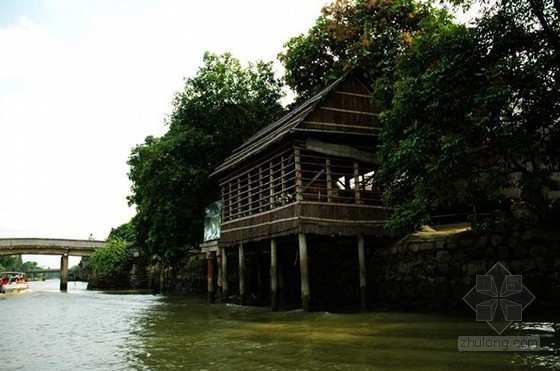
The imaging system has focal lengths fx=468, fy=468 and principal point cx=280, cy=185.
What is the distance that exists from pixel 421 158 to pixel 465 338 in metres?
4.53

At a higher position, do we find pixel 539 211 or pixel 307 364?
pixel 539 211

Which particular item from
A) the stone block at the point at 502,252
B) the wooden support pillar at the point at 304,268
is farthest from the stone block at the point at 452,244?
the wooden support pillar at the point at 304,268

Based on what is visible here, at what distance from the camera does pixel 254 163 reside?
18500mm

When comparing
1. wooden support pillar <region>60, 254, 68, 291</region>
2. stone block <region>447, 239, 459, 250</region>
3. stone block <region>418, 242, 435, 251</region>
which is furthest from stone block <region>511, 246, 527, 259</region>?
wooden support pillar <region>60, 254, 68, 291</region>

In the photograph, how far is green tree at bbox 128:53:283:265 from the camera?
25703 millimetres

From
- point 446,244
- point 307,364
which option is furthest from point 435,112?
point 307,364

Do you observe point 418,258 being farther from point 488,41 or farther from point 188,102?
point 188,102

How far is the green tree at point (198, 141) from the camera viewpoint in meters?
25.7

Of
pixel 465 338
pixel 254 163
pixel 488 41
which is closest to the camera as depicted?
pixel 465 338

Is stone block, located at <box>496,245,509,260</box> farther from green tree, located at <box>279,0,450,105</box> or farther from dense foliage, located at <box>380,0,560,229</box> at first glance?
green tree, located at <box>279,0,450,105</box>

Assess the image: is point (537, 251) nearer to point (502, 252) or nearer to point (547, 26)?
point (502, 252)

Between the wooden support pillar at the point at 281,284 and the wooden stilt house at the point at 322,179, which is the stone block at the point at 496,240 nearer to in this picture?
the wooden stilt house at the point at 322,179

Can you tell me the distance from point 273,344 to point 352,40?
18784mm

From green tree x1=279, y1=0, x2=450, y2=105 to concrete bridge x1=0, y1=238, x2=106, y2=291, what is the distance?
108 ft
